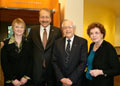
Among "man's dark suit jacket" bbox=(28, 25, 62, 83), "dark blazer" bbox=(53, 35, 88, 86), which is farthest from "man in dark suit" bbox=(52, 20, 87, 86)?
"man's dark suit jacket" bbox=(28, 25, 62, 83)

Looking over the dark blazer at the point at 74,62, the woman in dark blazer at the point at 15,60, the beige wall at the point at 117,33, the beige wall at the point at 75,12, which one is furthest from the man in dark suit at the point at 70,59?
the beige wall at the point at 117,33

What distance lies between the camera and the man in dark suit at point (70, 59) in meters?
1.97

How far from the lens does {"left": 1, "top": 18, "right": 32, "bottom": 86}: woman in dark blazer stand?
1970mm

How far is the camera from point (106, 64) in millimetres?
1826

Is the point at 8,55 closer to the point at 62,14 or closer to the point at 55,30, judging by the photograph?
the point at 55,30

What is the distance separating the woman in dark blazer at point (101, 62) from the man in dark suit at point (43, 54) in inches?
22.3

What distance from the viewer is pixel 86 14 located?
6367mm

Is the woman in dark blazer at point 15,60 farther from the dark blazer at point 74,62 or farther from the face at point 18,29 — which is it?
the dark blazer at point 74,62

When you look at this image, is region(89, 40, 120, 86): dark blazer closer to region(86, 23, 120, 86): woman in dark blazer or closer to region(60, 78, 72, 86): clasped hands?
region(86, 23, 120, 86): woman in dark blazer

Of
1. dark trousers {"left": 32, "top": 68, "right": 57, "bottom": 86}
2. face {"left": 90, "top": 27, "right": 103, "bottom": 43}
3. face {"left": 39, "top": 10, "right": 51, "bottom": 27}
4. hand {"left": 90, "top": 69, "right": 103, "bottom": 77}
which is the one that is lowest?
dark trousers {"left": 32, "top": 68, "right": 57, "bottom": 86}

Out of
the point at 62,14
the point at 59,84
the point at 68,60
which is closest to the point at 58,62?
the point at 68,60

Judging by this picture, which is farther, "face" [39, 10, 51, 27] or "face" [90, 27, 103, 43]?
"face" [39, 10, 51, 27]

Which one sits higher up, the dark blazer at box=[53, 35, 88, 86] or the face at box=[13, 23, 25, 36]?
the face at box=[13, 23, 25, 36]

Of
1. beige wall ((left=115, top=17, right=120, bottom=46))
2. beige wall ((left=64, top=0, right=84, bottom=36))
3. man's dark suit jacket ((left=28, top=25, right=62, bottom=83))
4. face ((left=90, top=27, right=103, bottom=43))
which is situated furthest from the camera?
beige wall ((left=115, top=17, right=120, bottom=46))
